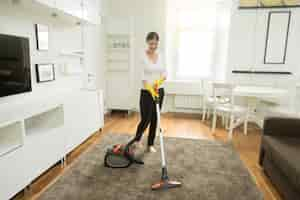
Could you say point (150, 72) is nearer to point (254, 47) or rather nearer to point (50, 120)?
point (50, 120)

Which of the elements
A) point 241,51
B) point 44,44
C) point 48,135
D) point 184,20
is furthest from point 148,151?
point 184,20

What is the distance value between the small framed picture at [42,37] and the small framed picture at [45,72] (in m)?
0.21

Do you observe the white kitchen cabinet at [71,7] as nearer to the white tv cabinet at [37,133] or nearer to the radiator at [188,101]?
the white tv cabinet at [37,133]

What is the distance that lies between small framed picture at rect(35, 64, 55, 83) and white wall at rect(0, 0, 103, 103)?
0.05 m

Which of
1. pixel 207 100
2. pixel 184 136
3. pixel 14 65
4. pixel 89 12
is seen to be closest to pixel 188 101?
pixel 207 100

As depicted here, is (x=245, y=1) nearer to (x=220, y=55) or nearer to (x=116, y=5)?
(x=220, y=55)

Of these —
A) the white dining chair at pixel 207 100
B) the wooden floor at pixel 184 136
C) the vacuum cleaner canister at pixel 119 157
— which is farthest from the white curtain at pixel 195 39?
the vacuum cleaner canister at pixel 119 157

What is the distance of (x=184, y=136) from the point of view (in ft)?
10.9

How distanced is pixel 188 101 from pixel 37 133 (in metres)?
3.10

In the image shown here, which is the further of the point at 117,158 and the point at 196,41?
the point at 196,41

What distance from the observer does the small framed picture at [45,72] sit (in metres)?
2.46

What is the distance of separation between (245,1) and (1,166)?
13.9ft

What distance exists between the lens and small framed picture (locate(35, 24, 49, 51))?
2.43m

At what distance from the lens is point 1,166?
1.56m
